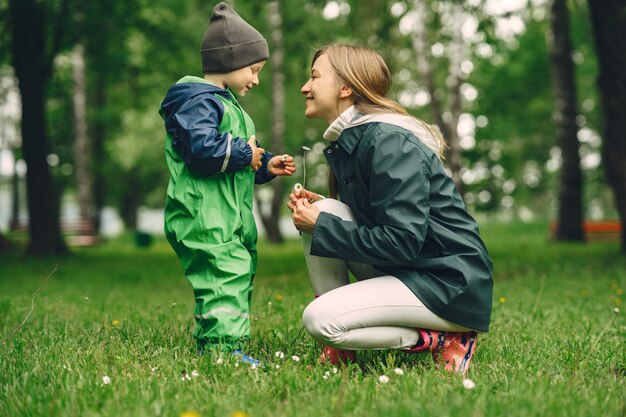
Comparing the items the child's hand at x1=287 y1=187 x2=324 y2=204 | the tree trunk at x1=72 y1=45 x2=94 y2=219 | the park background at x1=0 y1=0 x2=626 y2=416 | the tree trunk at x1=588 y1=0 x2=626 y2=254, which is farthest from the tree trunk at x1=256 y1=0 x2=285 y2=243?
the child's hand at x1=287 y1=187 x2=324 y2=204

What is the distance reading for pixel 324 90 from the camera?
364 cm

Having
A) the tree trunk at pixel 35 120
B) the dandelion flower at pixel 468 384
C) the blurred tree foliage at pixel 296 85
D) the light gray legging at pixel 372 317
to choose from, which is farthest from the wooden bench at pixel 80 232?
the dandelion flower at pixel 468 384

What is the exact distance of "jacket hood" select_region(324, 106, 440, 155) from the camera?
3.49m

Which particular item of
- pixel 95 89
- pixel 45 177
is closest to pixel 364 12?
pixel 45 177

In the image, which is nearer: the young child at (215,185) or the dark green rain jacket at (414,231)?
the dark green rain jacket at (414,231)

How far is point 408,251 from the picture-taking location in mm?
3246

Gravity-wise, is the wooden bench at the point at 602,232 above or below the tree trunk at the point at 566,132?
below

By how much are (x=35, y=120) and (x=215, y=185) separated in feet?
33.3

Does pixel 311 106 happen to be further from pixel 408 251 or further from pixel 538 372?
pixel 538 372

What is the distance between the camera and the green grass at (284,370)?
2719 millimetres

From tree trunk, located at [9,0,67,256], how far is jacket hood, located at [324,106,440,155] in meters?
9.97

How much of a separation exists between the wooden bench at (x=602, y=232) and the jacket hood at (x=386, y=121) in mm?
14343

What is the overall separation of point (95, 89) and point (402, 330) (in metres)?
27.4

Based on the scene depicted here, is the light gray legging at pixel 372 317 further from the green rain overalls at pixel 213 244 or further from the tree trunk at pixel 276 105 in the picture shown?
the tree trunk at pixel 276 105
